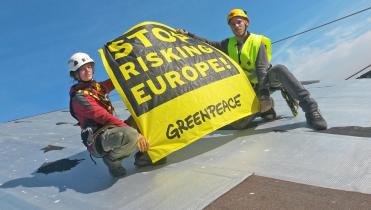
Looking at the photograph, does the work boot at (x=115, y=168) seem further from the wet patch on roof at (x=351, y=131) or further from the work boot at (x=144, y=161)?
the wet patch on roof at (x=351, y=131)

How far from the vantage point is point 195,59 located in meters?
4.27

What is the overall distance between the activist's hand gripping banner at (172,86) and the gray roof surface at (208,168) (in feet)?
0.89

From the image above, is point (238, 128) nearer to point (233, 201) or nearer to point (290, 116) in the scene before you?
point (290, 116)

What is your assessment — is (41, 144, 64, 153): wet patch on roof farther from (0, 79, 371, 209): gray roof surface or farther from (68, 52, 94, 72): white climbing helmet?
(68, 52, 94, 72): white climbing helmet

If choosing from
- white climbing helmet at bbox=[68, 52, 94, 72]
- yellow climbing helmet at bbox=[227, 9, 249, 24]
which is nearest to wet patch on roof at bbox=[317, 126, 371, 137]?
yellow climbing helmet at bbox=[227, 9, 249, 24]

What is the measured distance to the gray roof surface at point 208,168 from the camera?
2.99 meters

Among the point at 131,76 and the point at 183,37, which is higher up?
the point at 183,37

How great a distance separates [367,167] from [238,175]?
90 centimetres

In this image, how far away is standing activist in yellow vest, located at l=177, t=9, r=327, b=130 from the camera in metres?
4.32

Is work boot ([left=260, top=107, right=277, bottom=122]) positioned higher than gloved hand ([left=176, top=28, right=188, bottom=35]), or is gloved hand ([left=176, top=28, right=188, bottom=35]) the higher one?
gloved hand ([left=176, top=28, right=188, bottom=35])

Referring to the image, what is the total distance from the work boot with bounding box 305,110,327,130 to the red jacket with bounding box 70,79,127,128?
1.85 m

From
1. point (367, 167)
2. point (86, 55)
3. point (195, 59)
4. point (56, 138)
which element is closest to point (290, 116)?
point (195, 59)

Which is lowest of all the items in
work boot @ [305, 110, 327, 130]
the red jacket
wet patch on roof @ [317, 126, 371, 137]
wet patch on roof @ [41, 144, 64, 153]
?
wet patch on roof @ [317, 126, 371, 137]

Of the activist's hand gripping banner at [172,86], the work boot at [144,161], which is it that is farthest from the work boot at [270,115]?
the work boot at [144,161]
